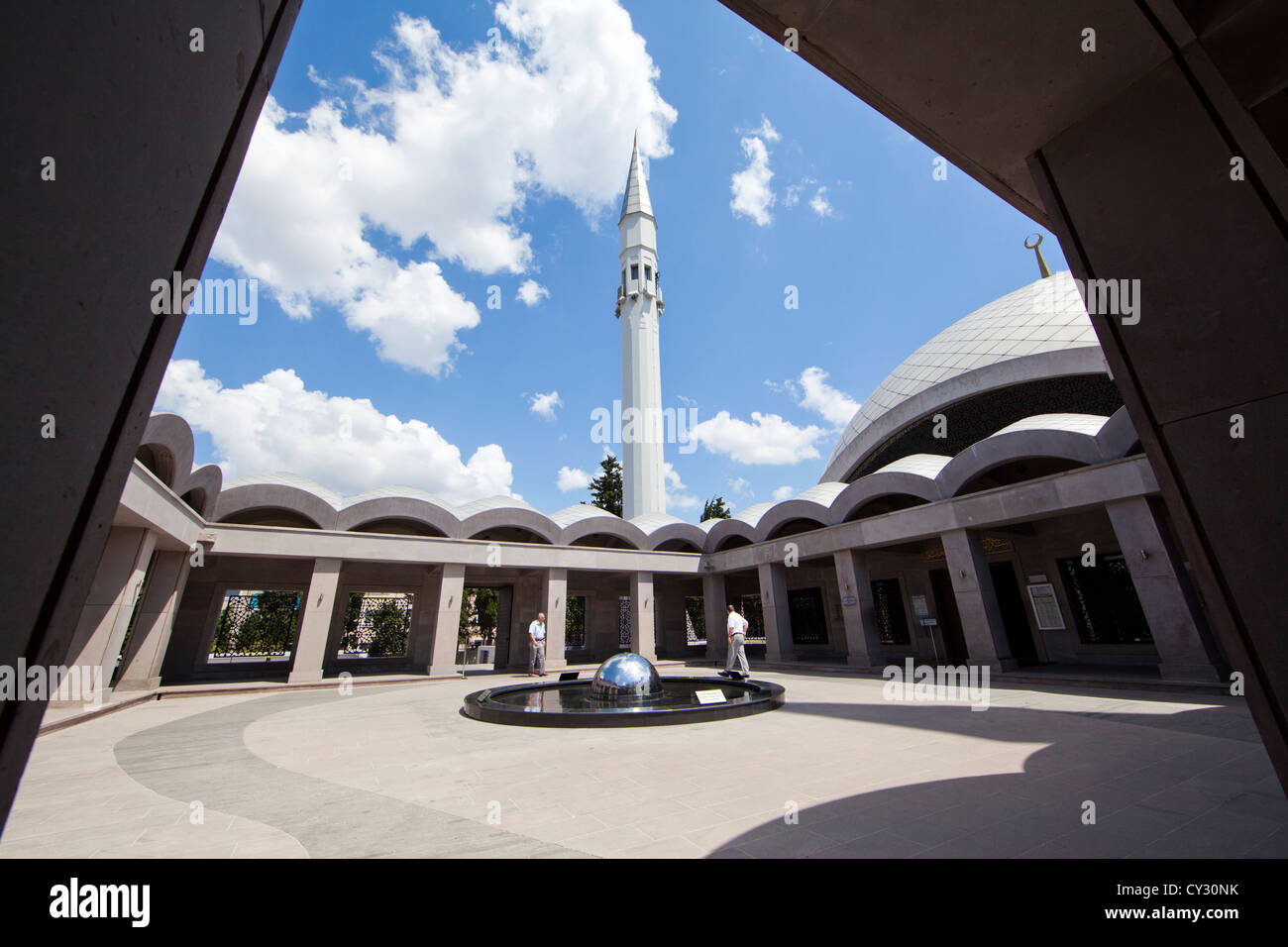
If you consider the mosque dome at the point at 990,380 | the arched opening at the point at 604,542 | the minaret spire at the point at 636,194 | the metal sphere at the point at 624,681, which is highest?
the minaret spire at the point at 636,194

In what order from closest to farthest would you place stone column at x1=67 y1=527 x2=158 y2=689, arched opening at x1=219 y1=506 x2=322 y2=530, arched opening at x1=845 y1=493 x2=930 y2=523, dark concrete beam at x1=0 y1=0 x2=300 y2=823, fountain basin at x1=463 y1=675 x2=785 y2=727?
dark concrete beam at x1=0 y1=0 x2=300 y2=823
fountain basin at x1=463 y1=675 x2=785 y2=727
stone column at x1=67 y1=527 x2=158 y2=689
arched opening at x1=219 y1=506 x2=322 y2=530
arched opening at x1=845 y1=493 x2=930 y2=523

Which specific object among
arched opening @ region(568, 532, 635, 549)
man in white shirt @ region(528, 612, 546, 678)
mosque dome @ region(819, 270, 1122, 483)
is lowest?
man in white shirt @ region(528, 612, 546, 678)

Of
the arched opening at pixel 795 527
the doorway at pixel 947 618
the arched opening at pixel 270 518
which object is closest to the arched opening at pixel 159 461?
the arched opening at pixel 270 518

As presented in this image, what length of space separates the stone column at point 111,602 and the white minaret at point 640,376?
80.5 ft

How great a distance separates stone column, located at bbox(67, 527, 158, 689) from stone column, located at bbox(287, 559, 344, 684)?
4.16 m

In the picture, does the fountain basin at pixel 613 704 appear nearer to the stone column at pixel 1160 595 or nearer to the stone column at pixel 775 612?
the stone column at pixel 775 612

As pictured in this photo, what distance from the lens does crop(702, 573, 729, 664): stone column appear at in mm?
22328

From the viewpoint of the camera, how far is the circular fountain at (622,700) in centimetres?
868

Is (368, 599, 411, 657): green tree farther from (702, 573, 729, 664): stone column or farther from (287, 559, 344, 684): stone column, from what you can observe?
(702, 573, 729, 664): stone column

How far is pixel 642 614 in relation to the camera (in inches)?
830

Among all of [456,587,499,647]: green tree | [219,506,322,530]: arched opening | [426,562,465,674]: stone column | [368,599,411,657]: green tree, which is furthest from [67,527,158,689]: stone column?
[456,587,499,647]: green tree

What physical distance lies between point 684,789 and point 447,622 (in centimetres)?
1446
